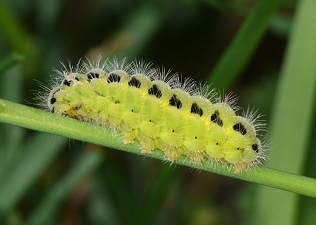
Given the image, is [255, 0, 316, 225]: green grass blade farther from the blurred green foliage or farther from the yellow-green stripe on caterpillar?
the yellow-green stripe on caterpillar

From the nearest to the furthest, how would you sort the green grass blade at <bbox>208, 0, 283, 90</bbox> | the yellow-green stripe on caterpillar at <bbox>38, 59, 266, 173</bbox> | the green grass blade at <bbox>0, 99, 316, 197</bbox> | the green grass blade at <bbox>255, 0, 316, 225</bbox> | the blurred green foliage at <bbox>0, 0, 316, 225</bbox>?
1. the green grass blade at <bbox>0, 99, 316, 197</bbox>
2. the yellow-green stripe on caterpillar at <bbox>38, 59, 266, 173</bbox>
3. the green grass blade at <bbox>208, 0, 283, 90</bbox>
4. the green grass blade at <bbox>255, 0, 316, 225</bbox>
5. the blurred green foliage at <bbox>0, 0, 316, 225</bbox>

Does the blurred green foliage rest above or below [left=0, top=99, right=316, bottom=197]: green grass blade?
above

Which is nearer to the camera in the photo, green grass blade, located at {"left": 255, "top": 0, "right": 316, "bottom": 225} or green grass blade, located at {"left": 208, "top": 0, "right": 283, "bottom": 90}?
green grass blade, located at {"left": 208, "top": 0, "right": 283, "bottom": 90}

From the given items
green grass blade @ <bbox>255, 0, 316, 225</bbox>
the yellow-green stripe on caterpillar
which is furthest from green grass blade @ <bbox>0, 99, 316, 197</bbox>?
green grass blade @ <bbox>255, 0, 316, 225</bbox>

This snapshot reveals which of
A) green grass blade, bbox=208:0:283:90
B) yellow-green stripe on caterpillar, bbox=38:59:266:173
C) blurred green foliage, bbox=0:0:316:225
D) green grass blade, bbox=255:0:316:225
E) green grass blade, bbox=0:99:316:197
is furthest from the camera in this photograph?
blurred green foliage, bbox=0:0:316:225

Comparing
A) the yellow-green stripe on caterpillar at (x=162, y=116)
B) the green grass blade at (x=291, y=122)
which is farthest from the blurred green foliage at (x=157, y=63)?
the yellow-green stripe on caterpillar at (x=162, y=116)

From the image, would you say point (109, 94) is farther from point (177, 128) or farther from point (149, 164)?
point (149, 164)

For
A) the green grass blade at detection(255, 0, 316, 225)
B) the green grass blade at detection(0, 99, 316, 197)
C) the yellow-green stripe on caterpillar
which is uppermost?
the green grass blade at detection(255, 0, 316, 225)

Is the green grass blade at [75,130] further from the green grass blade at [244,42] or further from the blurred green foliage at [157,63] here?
the green grass blade at [244,42]
